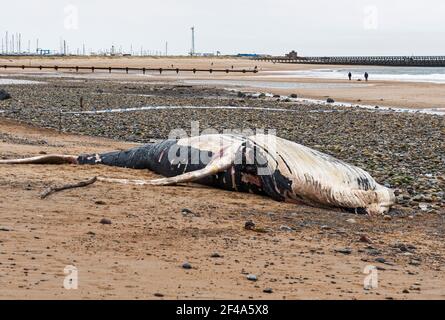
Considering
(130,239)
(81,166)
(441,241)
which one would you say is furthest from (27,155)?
(441,241)

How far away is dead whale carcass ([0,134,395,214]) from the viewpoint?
954 centimetres

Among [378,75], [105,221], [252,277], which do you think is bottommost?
[252,277]

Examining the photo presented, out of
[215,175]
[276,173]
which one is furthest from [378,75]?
[276,173]

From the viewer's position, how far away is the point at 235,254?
21.6 ft

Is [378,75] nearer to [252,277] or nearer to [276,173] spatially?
[276,173]

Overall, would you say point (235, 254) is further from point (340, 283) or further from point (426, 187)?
point (426, 187)

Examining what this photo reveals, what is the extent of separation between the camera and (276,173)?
31.7 ft

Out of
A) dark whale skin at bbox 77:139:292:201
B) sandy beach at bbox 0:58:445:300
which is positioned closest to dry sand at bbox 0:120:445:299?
sandy beach at bbox 0:58:445:300

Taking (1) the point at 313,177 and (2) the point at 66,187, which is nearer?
(2) the point at 66,187

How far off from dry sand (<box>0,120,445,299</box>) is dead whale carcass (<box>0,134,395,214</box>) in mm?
224

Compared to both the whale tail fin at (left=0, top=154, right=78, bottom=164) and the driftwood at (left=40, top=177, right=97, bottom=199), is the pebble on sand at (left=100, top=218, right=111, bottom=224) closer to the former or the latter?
the driftwood at (left=40, top=177, right=97, bottom=199)

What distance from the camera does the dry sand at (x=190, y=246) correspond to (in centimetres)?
545

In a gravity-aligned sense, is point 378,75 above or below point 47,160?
above

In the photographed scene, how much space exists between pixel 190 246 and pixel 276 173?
3.10m
